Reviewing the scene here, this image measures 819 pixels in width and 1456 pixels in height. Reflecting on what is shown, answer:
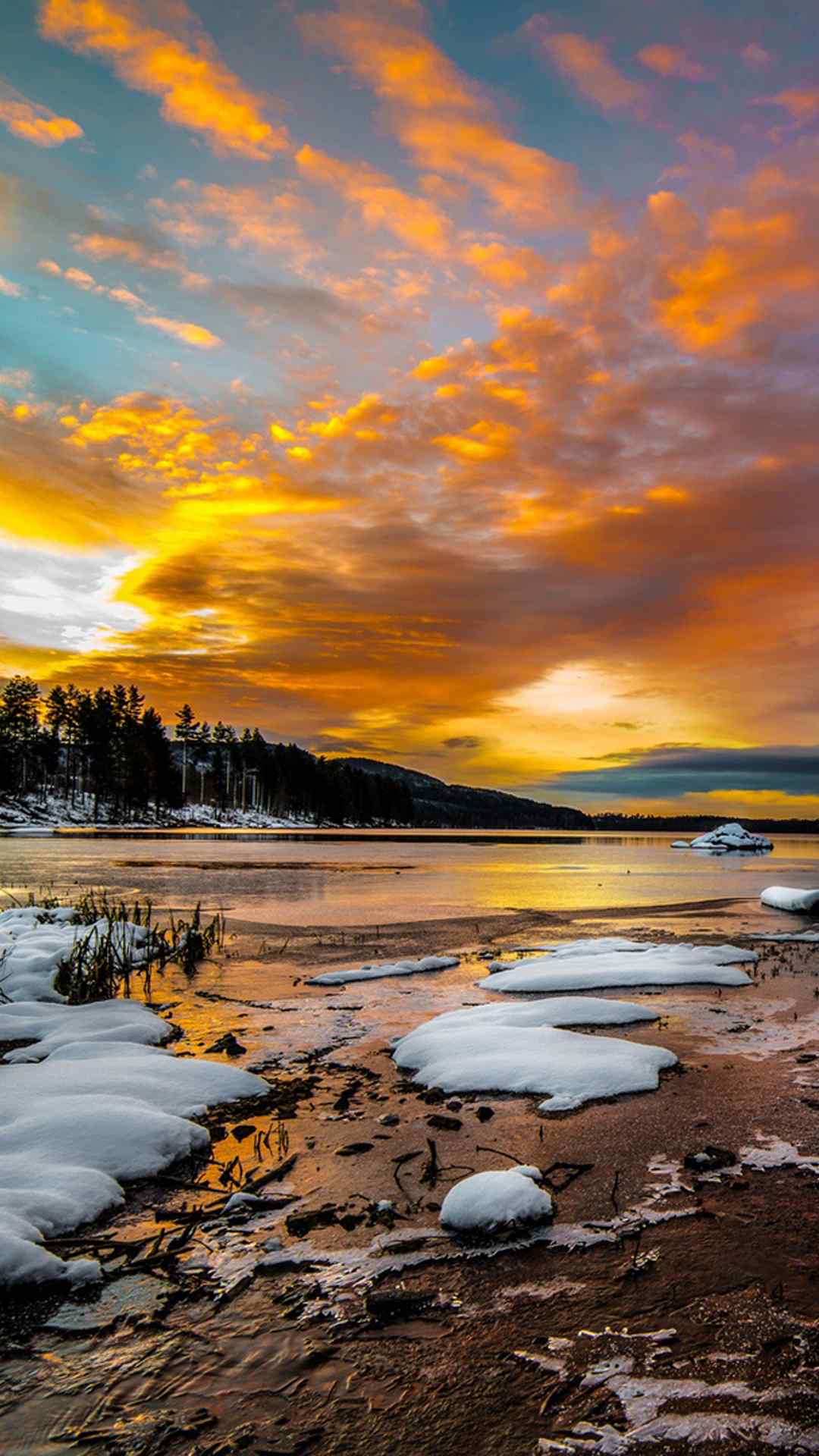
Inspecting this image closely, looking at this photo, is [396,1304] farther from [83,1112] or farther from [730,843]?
[730,843]

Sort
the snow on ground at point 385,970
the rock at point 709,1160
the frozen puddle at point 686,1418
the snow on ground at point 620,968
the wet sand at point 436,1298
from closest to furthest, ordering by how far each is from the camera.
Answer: the frozen puddle at point 686,1418, the wet sand at point 436,1298, the rock at point 709,1160, the snow on ground at point 620,968, the snow on ground at point 385,970

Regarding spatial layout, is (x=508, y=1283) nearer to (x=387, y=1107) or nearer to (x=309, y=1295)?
(x=309, y=1295)

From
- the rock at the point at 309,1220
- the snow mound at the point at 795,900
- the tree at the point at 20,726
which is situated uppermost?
the tree at the point at 20,726

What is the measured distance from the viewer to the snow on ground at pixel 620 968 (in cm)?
1241

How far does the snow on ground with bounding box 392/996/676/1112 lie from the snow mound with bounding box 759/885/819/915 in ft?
59.1

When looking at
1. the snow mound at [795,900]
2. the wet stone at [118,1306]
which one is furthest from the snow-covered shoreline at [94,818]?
the wet stone at [118,1306]

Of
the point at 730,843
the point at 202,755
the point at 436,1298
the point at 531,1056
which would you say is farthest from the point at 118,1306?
the point at 202,755

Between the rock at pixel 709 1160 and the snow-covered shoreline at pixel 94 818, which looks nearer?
the rock at pixel 709 1160

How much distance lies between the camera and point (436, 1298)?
4.02 metres

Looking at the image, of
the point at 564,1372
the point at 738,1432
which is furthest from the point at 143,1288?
the point at 738,1432

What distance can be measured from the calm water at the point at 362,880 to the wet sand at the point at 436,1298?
1435 cm

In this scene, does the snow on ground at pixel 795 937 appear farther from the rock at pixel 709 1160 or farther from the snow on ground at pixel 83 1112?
the snow on ground at pixel 83 1112

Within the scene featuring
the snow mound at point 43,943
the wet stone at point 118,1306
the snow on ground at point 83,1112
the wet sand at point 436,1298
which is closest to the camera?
the wet sand at point 436,1298

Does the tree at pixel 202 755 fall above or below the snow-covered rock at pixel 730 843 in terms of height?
above
